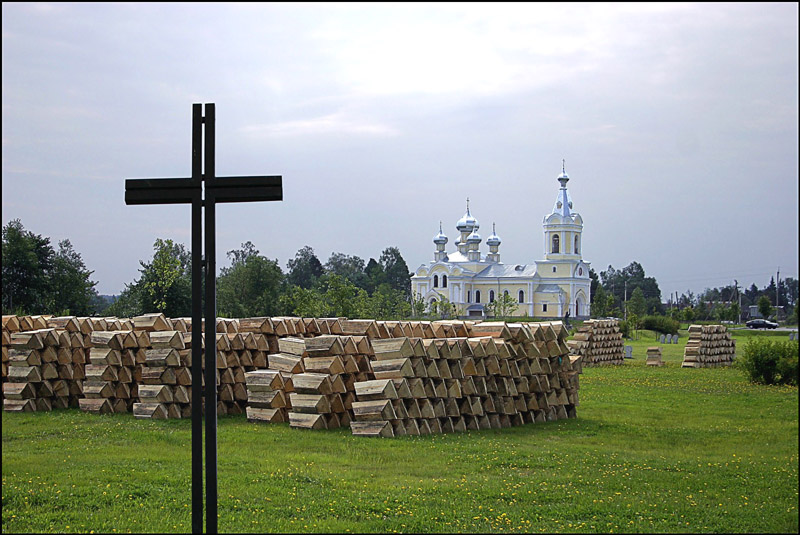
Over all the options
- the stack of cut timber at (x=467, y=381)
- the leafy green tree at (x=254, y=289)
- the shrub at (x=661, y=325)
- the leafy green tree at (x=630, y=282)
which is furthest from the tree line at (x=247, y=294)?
the leafy green tree at (x=630, y=282)

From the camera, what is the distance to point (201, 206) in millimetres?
5855

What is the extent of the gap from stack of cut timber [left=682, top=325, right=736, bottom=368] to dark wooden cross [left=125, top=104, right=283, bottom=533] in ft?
79.5

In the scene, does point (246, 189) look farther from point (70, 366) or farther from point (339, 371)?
point (70, 366)

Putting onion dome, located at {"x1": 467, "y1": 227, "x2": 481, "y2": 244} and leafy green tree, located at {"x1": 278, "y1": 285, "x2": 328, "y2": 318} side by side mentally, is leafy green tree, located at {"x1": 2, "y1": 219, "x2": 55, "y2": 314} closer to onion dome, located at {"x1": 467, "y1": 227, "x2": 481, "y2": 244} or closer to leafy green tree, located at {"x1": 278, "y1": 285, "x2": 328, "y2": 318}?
leafy green tree, located at {"x1": 278, "y1": 285, "x2": 328, "y2": 318}

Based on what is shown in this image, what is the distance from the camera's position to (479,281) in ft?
326

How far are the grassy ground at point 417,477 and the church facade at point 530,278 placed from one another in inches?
3084

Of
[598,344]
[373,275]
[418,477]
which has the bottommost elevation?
[418,477]

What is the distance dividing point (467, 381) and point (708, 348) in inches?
701

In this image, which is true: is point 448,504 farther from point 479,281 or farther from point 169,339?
point 479,281

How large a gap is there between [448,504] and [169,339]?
7581 mm

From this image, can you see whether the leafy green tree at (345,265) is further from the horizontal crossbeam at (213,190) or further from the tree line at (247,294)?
the horizontal crossbeam at (213,190)

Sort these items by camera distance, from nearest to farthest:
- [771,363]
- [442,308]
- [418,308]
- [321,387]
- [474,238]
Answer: [321,387] < [771,363] < [418,308] < [442,308] < [474,238]

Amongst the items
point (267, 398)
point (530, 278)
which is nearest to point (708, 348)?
point (267, 398)

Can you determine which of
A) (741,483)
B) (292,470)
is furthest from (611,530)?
(292,470)
